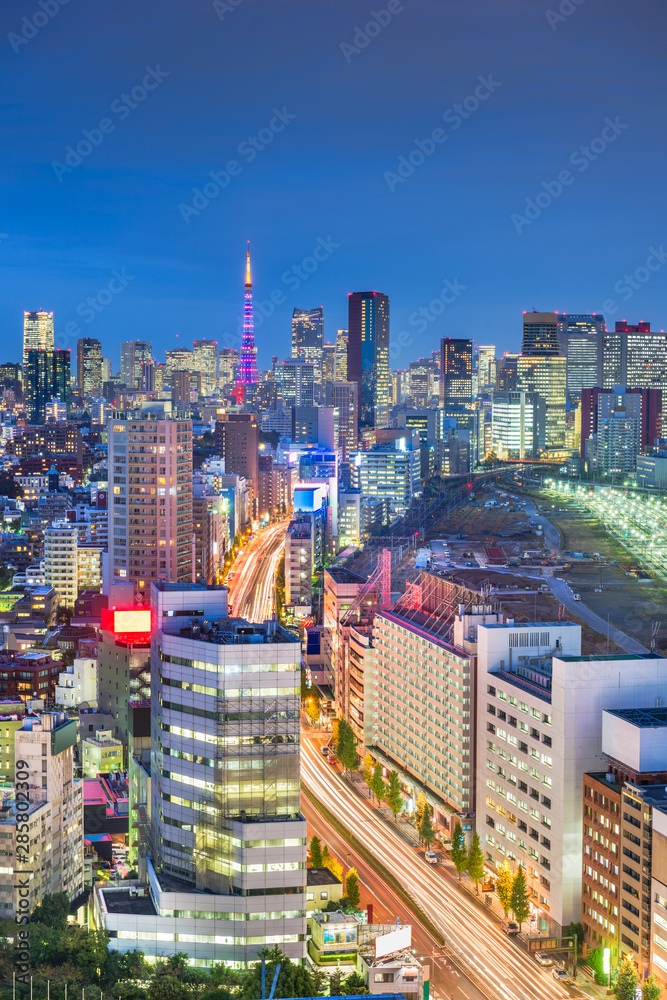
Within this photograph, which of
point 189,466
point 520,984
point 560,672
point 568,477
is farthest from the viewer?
point 568,477

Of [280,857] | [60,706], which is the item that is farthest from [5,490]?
[280,857]

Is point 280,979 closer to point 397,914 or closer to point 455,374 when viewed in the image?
point 397,914

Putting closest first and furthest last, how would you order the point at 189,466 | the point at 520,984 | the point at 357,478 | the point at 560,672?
1. the point at 520,984
2. the point at 560,672
3. the point at 189,466
4. the point at 357,478

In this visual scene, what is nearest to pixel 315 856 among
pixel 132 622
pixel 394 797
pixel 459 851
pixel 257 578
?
pixel 459 851

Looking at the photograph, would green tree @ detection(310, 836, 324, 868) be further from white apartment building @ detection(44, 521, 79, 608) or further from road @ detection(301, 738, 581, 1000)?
white apartment building @ detection(44, 521, 79, 608)

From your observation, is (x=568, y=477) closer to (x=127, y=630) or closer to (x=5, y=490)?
(x=5, y=490)

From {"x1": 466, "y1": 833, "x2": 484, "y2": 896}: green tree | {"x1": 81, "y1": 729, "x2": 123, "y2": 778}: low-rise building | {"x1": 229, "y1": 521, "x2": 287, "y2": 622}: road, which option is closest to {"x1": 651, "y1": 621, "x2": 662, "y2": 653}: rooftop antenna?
{"x1": 229, "y1": 521, "x2": 287, "y2": 622}: road
